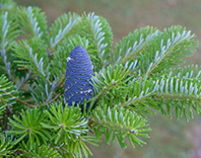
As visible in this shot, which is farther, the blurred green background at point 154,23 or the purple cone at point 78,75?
the blurred green background at point 154,23

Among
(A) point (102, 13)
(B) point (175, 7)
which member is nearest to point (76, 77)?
(A) point (102, 13)

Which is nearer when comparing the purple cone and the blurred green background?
the purple cone

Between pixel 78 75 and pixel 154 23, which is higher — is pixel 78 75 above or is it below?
below

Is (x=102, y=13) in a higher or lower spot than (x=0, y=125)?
higher

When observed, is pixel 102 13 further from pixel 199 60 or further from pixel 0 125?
pixel 0 125
